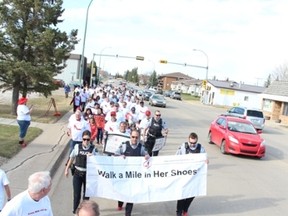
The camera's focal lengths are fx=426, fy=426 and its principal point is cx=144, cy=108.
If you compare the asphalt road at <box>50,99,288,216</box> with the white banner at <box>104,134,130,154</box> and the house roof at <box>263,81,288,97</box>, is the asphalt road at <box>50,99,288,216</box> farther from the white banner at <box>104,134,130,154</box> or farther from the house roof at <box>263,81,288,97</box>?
the house roof at <box>263,81,288,97</box>

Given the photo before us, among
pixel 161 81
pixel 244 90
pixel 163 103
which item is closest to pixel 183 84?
pixel 161 81

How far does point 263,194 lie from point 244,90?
78.1 meters

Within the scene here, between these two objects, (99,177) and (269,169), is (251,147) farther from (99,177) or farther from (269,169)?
(99,177)

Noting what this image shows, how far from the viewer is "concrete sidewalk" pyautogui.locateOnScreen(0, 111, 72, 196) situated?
9.71m

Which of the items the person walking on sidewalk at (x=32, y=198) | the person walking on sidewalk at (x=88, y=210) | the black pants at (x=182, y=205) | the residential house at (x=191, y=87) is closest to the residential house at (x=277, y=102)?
the black pants at (x=182, y=205)

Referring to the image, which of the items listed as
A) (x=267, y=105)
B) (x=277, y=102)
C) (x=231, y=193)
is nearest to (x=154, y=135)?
(x=231, y=193)

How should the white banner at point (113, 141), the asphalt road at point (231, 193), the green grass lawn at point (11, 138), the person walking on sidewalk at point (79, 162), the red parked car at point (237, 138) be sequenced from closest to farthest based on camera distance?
1. the person walking on sidewalk at point (79, 162)
2. the asphalt road at point (231, 193)
3. the white banner at point (113, 141)
4. the green grass lawn at point (11, 138)
5. the red parked car at point (237, 138)

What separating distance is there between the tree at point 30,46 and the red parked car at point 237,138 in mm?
9394

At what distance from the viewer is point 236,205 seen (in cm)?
976

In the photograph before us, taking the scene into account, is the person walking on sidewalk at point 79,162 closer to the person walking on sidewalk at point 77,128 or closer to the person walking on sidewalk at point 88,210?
the person walking on sidewalk at point 77,128

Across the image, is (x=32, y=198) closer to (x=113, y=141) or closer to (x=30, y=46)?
(x=113, y=141)

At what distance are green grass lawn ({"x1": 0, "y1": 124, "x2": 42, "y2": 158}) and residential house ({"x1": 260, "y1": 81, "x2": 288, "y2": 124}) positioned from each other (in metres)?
38.7

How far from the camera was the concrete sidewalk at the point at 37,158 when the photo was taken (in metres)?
9.71

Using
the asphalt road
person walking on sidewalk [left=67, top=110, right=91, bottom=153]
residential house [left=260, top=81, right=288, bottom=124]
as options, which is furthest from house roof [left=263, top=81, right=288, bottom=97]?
person walking on sidewalk [left=67, top=110, right=91, bottom=153]
